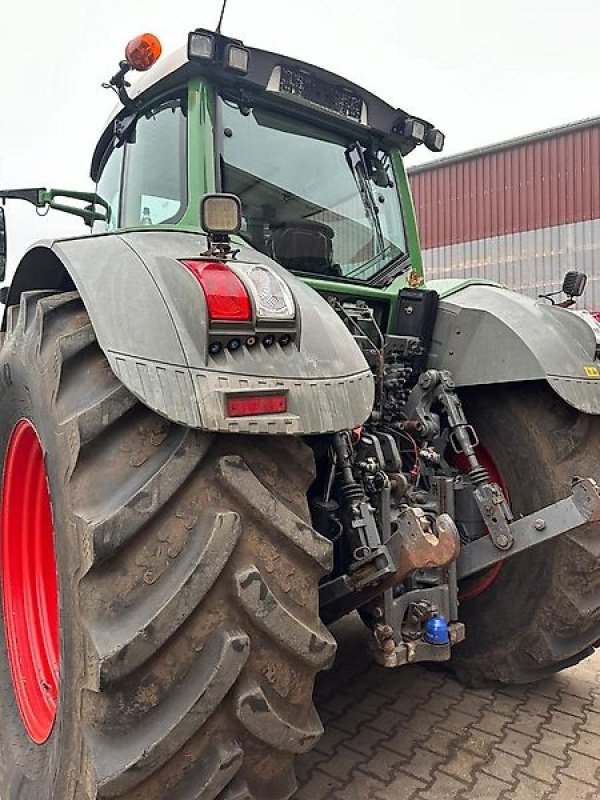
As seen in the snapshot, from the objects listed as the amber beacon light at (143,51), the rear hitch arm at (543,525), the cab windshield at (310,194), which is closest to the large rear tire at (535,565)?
the rear hitch arm at (543,525)

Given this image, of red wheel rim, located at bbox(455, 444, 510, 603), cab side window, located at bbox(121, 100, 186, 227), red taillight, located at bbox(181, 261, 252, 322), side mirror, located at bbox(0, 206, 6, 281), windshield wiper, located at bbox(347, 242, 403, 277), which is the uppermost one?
cab side window, located at bbox(121, 100, 186, 227)

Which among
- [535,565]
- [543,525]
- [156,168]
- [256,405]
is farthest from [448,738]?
[156,168]

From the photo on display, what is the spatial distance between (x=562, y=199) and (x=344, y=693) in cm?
1490

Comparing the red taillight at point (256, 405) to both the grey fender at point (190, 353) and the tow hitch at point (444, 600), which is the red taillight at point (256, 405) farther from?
the tow hitch at point (444, 600)

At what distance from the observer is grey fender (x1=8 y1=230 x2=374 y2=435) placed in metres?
1.60

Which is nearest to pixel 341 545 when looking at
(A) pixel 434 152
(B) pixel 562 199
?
Result: (A) pixel 434 152

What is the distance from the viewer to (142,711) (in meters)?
1.56

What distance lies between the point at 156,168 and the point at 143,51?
0.42m

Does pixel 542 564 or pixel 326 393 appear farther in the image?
pixel 542 564

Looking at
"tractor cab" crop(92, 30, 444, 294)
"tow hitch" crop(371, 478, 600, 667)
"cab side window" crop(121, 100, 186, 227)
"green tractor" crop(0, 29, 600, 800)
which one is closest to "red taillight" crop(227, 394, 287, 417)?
"green tractor" crop(0, 29, 600, 800)

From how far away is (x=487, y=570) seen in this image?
3.00 m

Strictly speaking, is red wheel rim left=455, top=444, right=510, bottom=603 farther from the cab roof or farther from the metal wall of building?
the metal wall of building

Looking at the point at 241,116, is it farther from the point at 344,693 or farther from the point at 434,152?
the point at 344,693

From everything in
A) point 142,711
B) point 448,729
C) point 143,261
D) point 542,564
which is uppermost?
point 143,261
